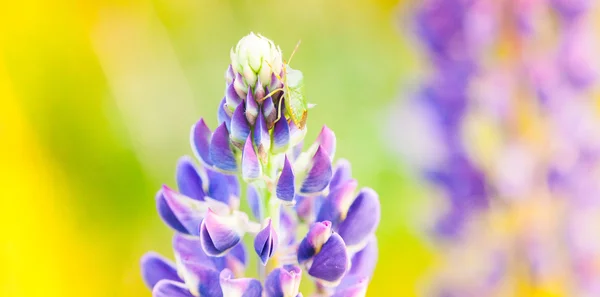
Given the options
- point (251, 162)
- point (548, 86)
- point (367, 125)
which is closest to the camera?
point (251, 162)

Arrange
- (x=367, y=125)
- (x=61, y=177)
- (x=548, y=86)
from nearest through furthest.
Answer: (x=548, y=86)
(x=61, y=177)
(x=367, y=125)

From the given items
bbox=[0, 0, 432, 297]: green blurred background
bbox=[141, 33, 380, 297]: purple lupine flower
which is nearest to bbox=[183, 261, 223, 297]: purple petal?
bbox=[141, 33, 380, 297]: purple lupine flower

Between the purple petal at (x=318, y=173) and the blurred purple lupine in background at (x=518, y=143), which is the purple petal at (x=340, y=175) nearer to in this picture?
the purple petal at (x=318, y=173)

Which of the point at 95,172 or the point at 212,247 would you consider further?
the point at 95,172

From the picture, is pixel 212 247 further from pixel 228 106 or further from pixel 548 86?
pixel 548 86

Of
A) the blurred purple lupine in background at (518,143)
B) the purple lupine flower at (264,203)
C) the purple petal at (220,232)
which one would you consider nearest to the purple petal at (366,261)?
the purple lupine flower at (264,203)

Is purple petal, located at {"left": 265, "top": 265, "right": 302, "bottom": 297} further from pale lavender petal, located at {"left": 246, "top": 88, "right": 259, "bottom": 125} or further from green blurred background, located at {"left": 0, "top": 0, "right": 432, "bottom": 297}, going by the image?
green blurred background, located at {"left": 0, "top": 0, "right": 432, "bottom": 297}

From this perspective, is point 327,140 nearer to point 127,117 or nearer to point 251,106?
point 251,106

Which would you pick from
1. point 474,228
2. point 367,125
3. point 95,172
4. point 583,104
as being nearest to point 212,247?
point 474,228
